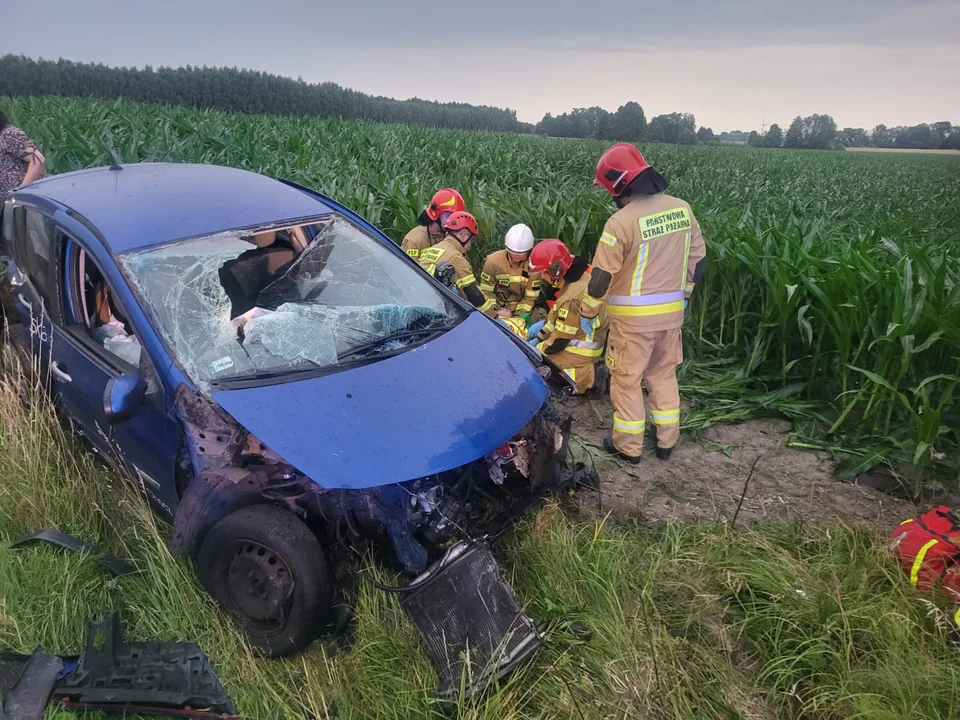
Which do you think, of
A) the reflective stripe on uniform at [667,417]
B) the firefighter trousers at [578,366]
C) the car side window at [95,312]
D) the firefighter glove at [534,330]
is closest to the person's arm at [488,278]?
the firefighter glove at [534,330]

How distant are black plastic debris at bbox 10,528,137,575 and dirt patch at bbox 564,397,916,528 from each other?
2.22m

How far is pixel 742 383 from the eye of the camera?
4570 mm

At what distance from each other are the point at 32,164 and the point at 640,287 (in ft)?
17.0

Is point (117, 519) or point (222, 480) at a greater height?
point (222, 480)

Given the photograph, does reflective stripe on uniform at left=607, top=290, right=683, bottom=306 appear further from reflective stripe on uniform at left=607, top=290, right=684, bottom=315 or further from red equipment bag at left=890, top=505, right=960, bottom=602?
red equipment bag at left=890, top=505, right=960, bottom=602

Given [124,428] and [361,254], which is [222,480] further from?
[361,254]

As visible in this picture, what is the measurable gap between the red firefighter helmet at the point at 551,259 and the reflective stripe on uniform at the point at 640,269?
1.29 metres

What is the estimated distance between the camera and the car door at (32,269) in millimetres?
3275

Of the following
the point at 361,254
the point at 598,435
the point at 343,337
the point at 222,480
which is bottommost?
the point at 598,435

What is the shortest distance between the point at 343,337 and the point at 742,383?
3.01 m

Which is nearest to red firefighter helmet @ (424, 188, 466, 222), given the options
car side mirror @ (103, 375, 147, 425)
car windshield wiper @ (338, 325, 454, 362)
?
car windshield wiper @ (338, 325, 454, 362)

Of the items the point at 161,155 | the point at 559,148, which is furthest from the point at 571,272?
the point at 559,148

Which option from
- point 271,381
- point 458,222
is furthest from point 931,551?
point 458,222

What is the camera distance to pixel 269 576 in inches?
94.0
